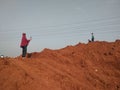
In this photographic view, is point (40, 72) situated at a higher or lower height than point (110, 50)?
lower

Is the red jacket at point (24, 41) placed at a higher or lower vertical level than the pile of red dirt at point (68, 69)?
higher

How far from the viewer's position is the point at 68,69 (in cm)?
1384

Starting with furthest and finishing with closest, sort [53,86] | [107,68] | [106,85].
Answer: [107,68]
[106,85]
[53,86]

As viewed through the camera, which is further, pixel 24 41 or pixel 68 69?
pixel 24 41

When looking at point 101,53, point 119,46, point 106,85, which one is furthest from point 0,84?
point 119,46

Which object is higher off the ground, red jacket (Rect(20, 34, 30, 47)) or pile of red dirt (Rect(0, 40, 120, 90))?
red jacket (Rect(20, 34, 30, 47))

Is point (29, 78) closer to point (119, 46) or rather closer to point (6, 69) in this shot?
point (6, 69)

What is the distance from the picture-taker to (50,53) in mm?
15539

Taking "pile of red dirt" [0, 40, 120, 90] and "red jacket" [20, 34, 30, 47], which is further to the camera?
"red jacket" [20, 34, 30, 47]

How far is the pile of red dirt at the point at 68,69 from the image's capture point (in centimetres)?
1088

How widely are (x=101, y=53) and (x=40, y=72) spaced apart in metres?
7.75

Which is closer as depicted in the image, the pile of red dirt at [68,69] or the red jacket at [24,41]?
the pile of red dirt at [68,69]

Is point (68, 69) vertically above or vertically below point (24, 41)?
below

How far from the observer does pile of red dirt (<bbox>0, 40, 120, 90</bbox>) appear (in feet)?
35.7
